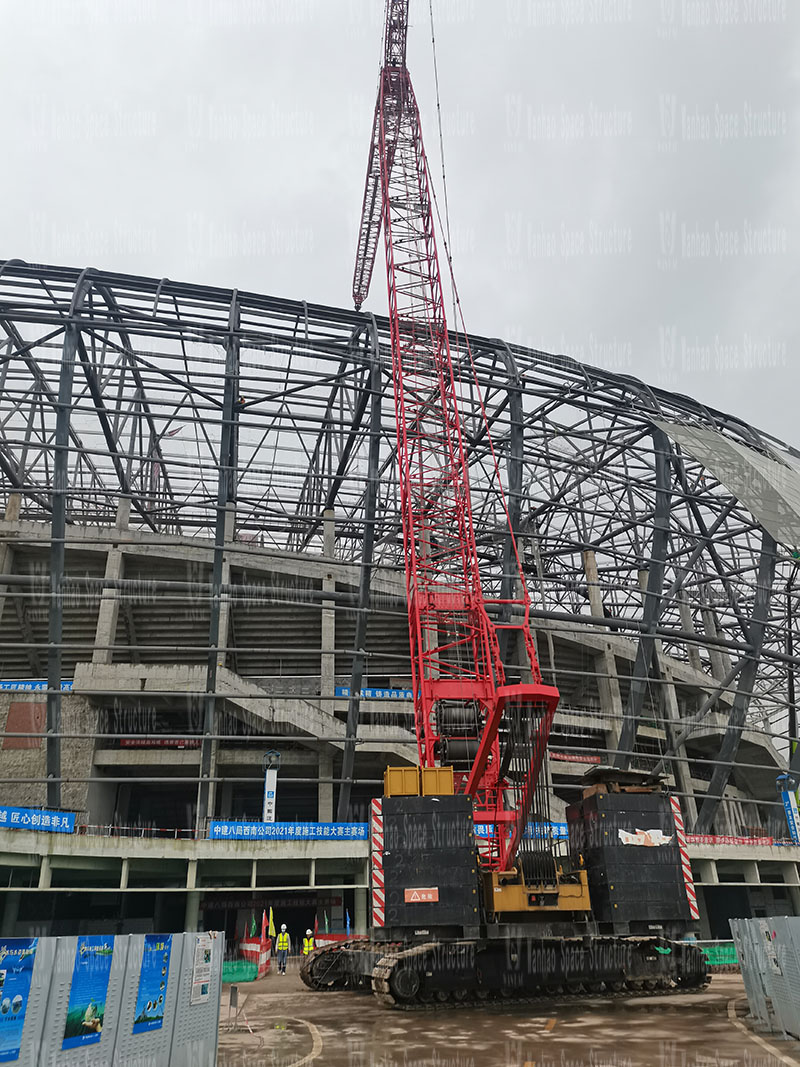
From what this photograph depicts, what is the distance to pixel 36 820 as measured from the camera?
78.9 feet

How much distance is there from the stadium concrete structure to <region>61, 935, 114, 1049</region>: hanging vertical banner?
1988 centimetres

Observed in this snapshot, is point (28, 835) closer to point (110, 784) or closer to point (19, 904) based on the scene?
point (19, 904)

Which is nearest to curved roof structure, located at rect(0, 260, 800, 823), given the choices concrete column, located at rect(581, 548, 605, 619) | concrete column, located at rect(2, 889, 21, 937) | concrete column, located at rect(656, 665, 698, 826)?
concrete column, located at rect(581, 548, 605, 619)

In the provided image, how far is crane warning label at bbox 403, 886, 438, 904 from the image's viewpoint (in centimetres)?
1373

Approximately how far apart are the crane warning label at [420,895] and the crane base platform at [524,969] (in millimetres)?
686

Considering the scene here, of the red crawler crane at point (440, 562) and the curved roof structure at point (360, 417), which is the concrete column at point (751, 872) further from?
the red crawler crane at point (440, 562)

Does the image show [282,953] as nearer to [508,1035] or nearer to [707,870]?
[508,1035]

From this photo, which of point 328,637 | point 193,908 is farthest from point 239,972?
point 328,637

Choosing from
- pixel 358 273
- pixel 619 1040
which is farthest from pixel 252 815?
pixel 358 273

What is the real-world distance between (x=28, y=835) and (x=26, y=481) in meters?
22.6

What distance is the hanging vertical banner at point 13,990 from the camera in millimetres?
5371

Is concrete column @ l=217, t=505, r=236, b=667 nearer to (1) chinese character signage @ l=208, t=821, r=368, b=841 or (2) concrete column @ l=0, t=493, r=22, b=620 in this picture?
(1) chinese character signage @ l=208, t=821, r=368, b=841

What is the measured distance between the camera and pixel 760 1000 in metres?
10.5

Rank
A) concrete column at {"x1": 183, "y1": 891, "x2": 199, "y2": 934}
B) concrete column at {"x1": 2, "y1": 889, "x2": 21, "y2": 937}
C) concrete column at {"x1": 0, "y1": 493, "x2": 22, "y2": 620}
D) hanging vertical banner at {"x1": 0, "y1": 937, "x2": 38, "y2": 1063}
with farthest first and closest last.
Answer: concrete column at {"x1": 0, "y1": 493, "x2": 22, "y2": 620}
concrete column at {"x1": 183, "y1": 891, "x2": 199, "y2": 934}
concrete column at {"x1": 2, "y1": 889, "x2": 21, "y2": 937}
hanging vertical banner at {"x1": 0, "y1": 937, "x2": 38, "y2": 1063}
